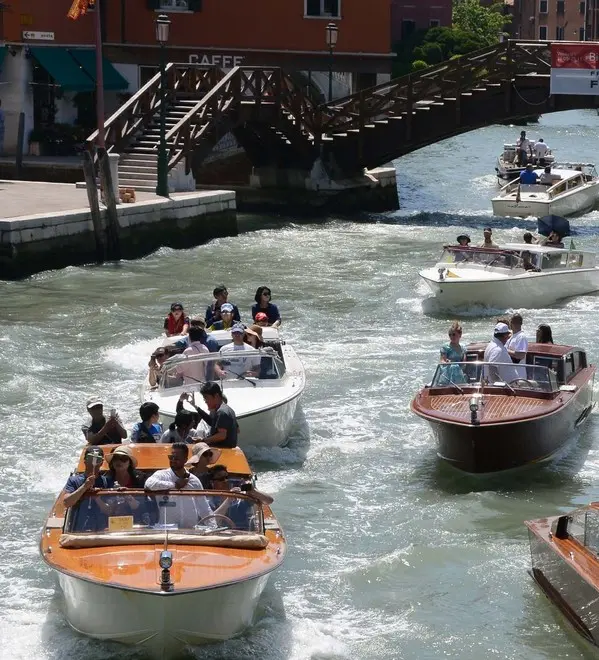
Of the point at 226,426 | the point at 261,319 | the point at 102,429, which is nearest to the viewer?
the point at 102,429

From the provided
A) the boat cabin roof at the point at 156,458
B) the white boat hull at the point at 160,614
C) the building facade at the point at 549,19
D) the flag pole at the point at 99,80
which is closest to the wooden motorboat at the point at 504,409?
the boat cabin roof at the point at 156,458

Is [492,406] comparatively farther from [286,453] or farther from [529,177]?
[529,177]

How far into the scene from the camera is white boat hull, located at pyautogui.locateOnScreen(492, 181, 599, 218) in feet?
121

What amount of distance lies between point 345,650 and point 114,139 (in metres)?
23.9

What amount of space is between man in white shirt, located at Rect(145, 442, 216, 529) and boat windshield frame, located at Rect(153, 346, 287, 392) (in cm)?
426

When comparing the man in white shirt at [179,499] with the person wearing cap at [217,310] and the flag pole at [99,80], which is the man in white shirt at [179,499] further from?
the flag pole at [99,80]

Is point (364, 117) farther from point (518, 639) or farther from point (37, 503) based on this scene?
point (518, 639)

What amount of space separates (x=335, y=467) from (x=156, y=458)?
3.73 metres

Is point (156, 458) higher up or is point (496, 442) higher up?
point (156, 458)

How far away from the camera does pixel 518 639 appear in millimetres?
11273

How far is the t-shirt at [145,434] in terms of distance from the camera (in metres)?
13.1

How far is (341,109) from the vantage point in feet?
125

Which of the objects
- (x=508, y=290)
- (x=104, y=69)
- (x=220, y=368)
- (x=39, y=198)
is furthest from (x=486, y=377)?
(x=104, y=69)

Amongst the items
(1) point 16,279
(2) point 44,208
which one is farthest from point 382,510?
(2) point 44,208
